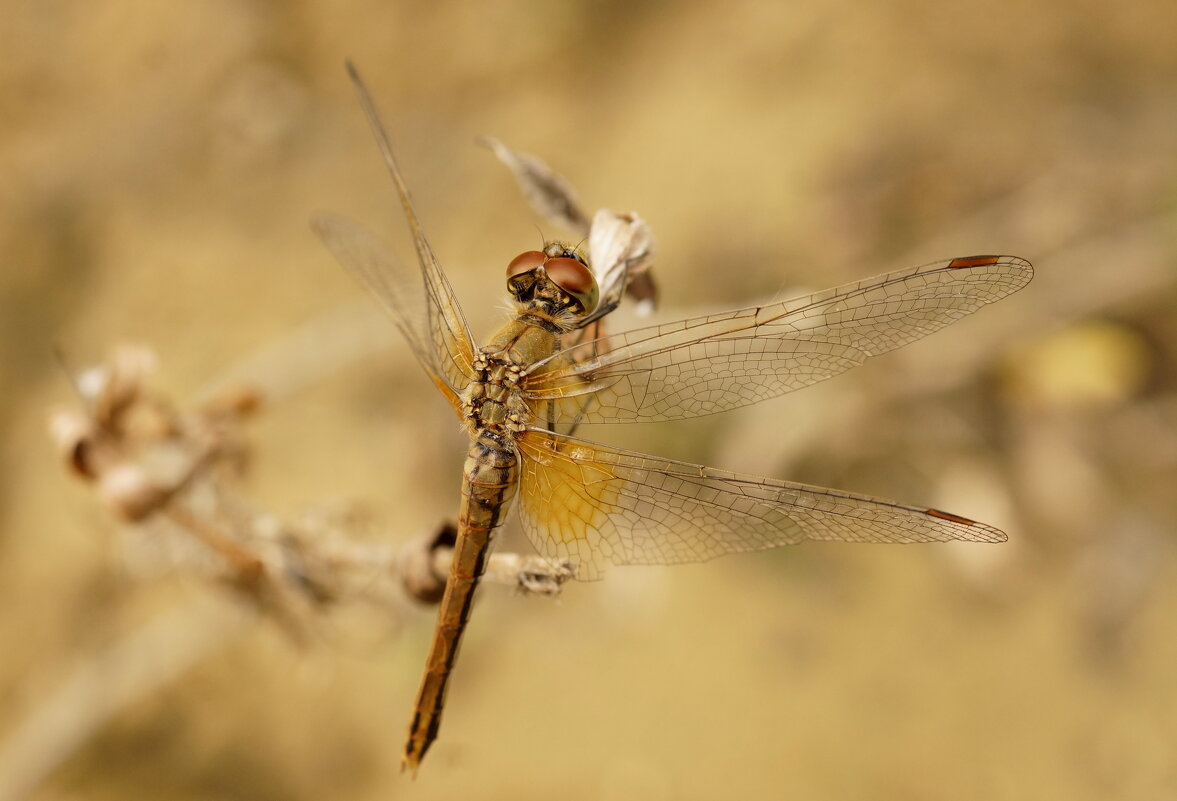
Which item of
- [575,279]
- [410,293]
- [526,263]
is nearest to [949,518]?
[575,279]

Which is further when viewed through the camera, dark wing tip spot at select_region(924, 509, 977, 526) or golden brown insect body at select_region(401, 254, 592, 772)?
golden brown insect body at select_region(401, 254, 592, 772)

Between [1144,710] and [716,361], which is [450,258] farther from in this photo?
[1144,710]

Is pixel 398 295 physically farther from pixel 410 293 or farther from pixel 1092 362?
pixel 1092 362

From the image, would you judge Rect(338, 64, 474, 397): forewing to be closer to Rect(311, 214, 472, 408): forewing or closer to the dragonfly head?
Rect(311, 214, 472, 408): forewing

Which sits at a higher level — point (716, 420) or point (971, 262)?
point (971, 262)

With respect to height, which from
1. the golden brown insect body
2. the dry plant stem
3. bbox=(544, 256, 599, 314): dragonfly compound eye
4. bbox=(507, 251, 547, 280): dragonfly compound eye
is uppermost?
bbox=(507, 251, 547, 280): dragonfly compound eye

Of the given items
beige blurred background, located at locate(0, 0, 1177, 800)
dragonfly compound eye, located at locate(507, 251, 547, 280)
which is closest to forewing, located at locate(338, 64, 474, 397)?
dragonfly compound eye, located at locate(507, 251, 547, 280)
